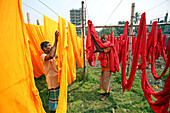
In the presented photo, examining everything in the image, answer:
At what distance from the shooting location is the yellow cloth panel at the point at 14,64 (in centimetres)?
69

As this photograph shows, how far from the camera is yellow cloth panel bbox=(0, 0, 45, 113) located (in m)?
0.69

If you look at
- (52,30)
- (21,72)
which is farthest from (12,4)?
(52,30)

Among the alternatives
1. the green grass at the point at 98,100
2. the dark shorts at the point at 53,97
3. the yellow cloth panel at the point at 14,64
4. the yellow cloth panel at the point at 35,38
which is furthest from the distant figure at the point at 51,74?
the yellow cloth panel at the point at 35,38

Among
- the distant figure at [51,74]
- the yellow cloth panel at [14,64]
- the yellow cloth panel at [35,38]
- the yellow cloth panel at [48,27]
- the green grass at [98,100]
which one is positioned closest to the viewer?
the yellow cloth panel at [14,64]

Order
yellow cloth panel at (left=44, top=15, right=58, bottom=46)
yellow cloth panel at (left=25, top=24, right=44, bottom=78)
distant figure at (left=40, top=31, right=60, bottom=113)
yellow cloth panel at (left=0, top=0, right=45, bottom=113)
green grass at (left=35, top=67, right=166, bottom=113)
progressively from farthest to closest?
yellow cloth panel at (left=25, top=24, right=44, bottom=78) < green grass at (left=35, top=67, right=166, bottom=113) < yellow cloth panel at (left=44, top=15, right=58, bottom=46) < distant figure at (left=40, top=31, right=60, bottom=113) < yellow cloth panel at (left=0, top=0, right=45, bottom=113)

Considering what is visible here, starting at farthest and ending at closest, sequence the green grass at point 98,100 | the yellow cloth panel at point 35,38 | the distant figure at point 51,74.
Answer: the yellow cloth panel at point 35,38
the green grass at point 98,100
the distant figure at point 51,74

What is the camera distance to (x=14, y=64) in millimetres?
793

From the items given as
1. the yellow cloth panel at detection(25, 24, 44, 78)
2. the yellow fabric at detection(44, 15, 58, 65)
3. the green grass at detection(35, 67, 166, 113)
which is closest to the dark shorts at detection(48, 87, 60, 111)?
the green grass at detection(35, 67, 166, 113)

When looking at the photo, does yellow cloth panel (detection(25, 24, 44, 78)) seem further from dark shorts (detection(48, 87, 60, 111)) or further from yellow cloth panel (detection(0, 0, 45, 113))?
yellow cloth panel (detection(0, 0, 45, 113))

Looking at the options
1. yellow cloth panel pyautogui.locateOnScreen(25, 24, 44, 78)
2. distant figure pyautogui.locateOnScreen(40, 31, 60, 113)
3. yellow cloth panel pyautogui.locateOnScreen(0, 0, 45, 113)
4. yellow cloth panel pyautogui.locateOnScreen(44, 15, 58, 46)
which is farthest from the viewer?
yellow cloth panel pyautogui.locateOnScreen(25, 24, 44, 78)

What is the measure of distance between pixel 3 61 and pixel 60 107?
1.16m

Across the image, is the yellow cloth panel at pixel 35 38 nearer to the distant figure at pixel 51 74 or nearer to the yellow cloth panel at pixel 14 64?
the distant figure at pixel 51 74

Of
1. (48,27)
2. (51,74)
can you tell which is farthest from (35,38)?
(51,74)

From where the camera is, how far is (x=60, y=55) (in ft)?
5.17
